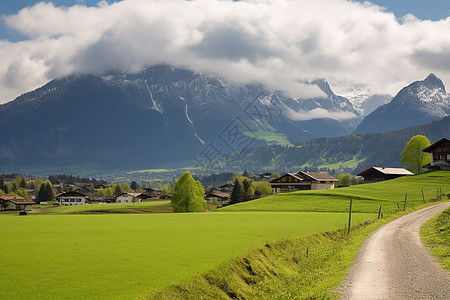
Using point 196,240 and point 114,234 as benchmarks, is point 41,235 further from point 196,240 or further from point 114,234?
point 196,240

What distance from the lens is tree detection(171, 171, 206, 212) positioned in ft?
343

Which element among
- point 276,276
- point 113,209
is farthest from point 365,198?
point 113,209

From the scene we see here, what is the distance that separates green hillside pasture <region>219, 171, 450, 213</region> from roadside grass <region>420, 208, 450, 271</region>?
3059cm

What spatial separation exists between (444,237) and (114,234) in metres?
27.8

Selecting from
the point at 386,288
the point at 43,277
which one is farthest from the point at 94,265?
the point at 386,288

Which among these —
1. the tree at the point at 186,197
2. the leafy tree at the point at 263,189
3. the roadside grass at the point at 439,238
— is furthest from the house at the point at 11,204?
Result: the roadside grass at the point at 439,238

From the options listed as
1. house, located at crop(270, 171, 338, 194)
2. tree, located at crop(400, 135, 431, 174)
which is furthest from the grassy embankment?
house, located at crop(270, 171, 338, 194)

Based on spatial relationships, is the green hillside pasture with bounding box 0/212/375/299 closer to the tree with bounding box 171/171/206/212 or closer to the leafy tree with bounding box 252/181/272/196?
the tree with bounding box 171/171/206/212

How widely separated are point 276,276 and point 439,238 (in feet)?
57.7

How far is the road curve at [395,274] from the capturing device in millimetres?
18266

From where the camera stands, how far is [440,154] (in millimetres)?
129500

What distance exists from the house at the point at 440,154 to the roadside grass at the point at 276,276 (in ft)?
360

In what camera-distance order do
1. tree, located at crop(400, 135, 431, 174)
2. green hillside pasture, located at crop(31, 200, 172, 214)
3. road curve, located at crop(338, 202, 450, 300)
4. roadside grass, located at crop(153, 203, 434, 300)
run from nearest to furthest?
1. road curve, located at crop(338, 202, 450, 300)
2. roadside grass, located at crop(153, 203, 434, 300)
3. green hillside pasture, located at crop(31, 200, 172, 214)
4. tree, located at crop(400, 135, 431, 174)

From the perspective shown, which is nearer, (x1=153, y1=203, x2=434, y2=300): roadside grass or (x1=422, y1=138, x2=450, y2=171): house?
(x1=153, y1=203, x2=434, y2=300): roadside grass
